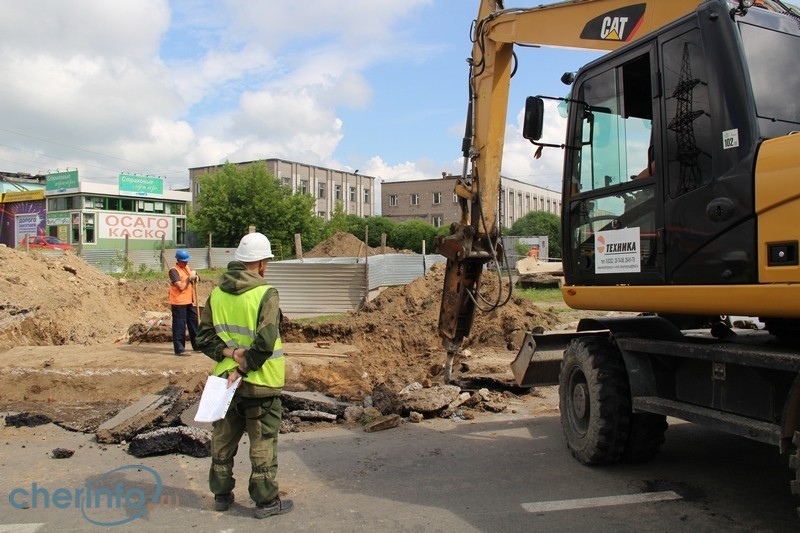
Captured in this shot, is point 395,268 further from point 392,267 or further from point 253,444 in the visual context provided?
point 253,444

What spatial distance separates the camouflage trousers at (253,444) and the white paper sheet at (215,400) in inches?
8.1

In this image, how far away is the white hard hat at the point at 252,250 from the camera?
14.7ft

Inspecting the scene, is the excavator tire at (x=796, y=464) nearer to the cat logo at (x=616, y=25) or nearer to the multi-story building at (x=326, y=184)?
the cat logo at (x=616, y=25)

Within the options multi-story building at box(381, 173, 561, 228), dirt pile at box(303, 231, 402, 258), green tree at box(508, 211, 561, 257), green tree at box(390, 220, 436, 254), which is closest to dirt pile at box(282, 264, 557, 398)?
dirt pile at box(303, 231, 402, 258)

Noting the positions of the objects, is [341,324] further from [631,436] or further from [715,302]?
[715,302]

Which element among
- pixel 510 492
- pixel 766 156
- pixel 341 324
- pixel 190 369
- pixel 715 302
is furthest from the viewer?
pixel 341 324

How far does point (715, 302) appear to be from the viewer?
3965mm

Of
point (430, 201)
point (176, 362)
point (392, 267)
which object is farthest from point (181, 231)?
point (176, 362)

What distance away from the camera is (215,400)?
13.6ft

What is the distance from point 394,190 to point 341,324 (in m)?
Result: 66.4

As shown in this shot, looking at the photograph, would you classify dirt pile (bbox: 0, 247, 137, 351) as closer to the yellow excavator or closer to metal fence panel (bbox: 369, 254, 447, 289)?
metal fence panel (bbox: 369, 254, 447, 289)

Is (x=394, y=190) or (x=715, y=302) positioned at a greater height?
(x=394, y=190)

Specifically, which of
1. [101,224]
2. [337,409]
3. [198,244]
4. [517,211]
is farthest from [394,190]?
[337,409]

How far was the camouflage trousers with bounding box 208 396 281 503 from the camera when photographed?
4297 millimetres
